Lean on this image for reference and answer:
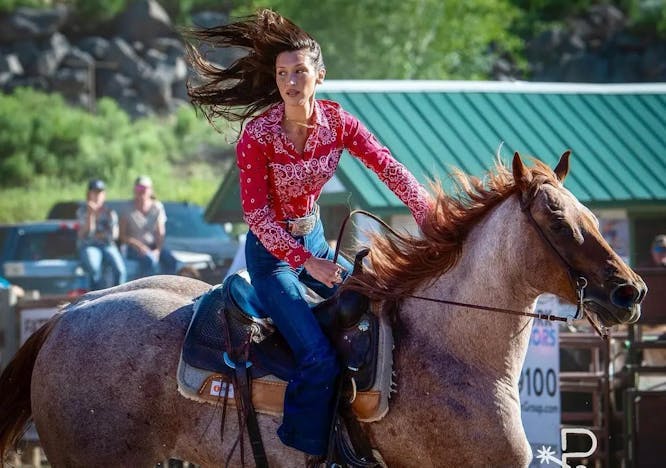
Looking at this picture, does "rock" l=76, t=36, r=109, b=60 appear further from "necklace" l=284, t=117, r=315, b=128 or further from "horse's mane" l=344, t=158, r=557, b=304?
"horse's mane" l=344, t=158, r=557, b=304

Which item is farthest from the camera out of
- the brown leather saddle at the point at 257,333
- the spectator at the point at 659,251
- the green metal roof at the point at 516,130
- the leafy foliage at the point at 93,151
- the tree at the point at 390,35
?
the leafy foliage at the point at 93,151

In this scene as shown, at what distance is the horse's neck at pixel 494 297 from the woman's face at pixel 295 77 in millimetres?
1010

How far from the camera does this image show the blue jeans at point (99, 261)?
13156mm

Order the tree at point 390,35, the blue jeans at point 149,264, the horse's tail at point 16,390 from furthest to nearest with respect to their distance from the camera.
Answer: the tree at point 390,35 → the blue jeans at point 149,264 → the horse's tail at point 16,390

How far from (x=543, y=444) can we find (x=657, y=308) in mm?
1359

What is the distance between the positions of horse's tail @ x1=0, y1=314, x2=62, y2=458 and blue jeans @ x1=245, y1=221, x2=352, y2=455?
1325 millimetres

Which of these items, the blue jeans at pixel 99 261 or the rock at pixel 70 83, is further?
the rock at pixel 70 83

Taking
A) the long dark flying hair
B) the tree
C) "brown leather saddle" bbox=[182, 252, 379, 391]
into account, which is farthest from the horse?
the tree

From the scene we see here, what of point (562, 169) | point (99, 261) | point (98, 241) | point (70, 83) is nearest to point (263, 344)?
point (562, 169)

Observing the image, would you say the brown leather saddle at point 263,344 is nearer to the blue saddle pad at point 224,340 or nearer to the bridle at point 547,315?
the blue saddle pad at point 224,340

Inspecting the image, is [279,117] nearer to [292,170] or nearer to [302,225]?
[292,170]

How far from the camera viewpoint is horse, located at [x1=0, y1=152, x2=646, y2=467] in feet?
16.1

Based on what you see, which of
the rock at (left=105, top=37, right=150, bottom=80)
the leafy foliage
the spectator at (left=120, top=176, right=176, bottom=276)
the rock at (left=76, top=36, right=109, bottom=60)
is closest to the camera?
the spectator at (left=120, top=176, right=176, bottom=276)

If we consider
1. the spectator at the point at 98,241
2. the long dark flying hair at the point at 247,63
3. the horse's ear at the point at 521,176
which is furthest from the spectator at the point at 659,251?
the horse's ear at the point at 521,176
